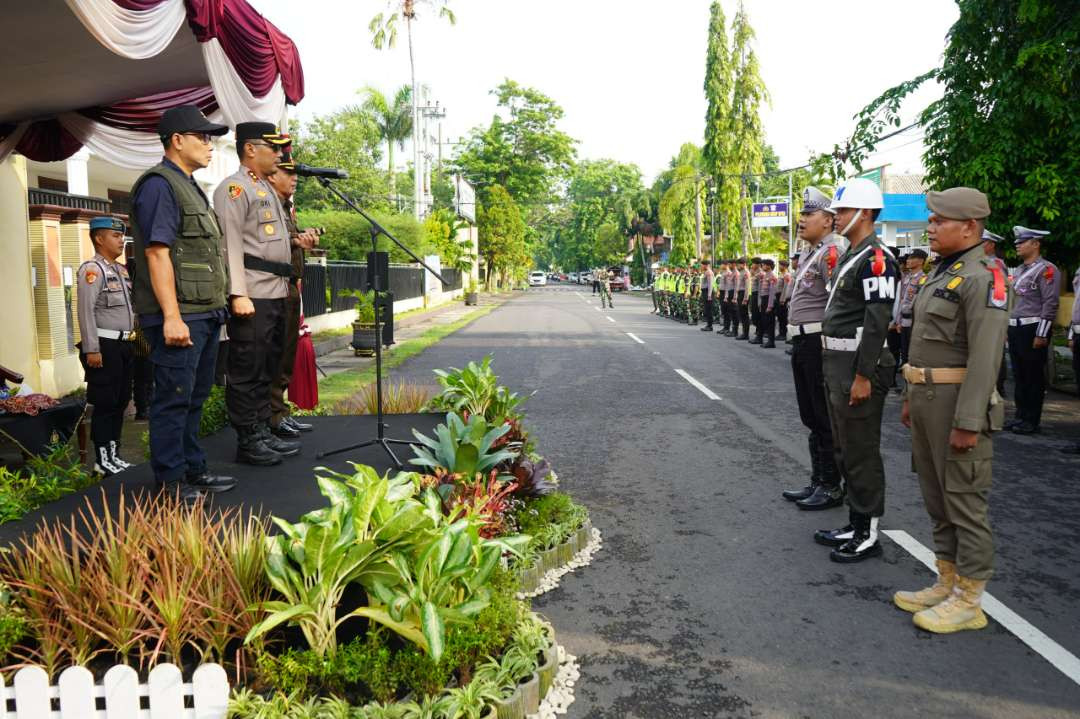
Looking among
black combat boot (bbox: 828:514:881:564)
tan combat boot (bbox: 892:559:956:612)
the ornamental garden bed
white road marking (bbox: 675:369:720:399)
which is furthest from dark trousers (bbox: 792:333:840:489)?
white road marking (bbox: 675:369:720:399)

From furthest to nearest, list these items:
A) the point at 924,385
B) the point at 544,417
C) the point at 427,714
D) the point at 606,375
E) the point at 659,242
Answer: the point at 659,242, the point at 606,375, the point at 544,417, the point at 924,385, the point at 427,714

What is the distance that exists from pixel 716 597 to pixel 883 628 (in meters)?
Answer: 0.81

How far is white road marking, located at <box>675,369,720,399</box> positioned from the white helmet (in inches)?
242

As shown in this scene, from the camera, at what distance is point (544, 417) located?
9602 mm

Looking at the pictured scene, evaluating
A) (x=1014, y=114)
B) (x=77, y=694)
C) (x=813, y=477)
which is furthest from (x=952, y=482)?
(x=1014, y=114)

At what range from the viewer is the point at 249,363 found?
5.45 m

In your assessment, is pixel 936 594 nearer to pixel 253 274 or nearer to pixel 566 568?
pixel 566 568

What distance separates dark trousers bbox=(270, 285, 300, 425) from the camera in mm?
6379

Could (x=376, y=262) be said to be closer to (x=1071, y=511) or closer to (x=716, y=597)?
(x=716, y=597)

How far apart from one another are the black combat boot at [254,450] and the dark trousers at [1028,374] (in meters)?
7.53

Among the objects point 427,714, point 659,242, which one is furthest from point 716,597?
point 659,242

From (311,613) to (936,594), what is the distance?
3030mm

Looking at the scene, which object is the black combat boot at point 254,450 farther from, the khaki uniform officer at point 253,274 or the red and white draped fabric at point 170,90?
the red and white draped fabric at point 170,90

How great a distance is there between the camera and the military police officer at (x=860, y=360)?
4746 millimetres
